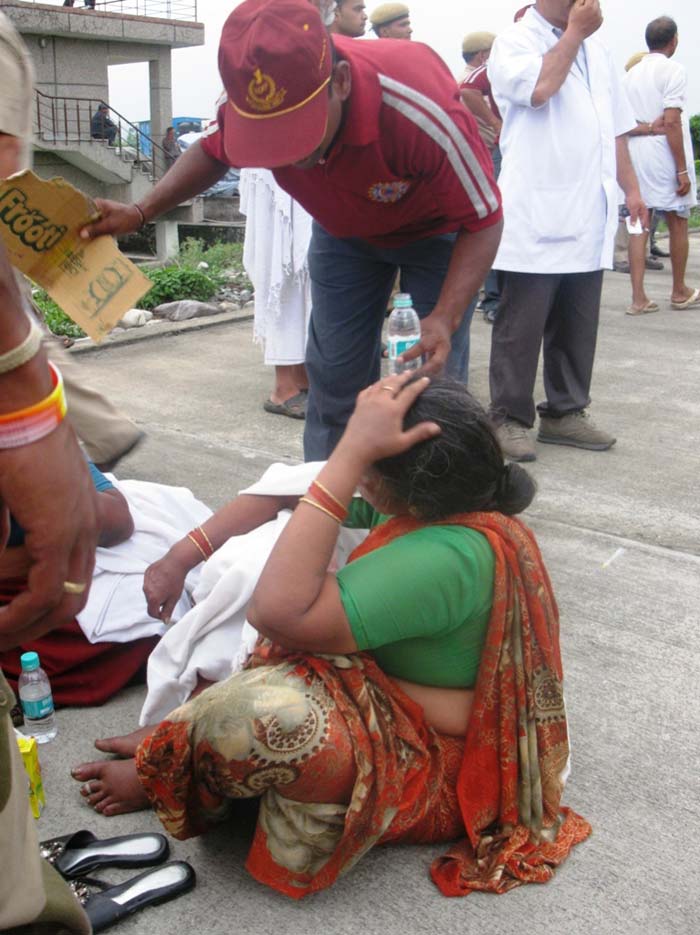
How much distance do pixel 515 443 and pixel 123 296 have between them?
232 cm

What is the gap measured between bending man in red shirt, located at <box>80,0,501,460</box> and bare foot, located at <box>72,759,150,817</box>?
3.97 feet

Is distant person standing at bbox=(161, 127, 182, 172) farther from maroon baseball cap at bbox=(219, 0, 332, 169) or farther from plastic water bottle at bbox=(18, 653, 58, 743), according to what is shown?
plastic water bottle at bbox=(18, 653, 58, 743)

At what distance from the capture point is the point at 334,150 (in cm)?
274

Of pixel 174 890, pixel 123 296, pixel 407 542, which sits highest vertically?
pixel 123 296

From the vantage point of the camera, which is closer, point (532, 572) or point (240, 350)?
point (532, 572)

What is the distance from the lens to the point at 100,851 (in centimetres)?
206

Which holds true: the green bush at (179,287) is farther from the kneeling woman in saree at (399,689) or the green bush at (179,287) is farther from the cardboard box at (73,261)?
the kneeling woman in saree at (399,689)

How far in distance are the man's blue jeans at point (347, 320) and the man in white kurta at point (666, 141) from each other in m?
4.68

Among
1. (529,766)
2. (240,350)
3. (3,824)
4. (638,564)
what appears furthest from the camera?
(240,350)

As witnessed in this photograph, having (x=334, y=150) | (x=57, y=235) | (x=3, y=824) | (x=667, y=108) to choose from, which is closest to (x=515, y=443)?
(x=334, y=150)

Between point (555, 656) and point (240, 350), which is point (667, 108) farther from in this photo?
point (555, 656)

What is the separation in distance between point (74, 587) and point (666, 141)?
7657 millimetres

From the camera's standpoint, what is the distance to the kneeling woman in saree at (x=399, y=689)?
1882 mm

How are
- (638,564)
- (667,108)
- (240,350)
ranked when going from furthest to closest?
(667,108)
(240,350)
(638,564)
